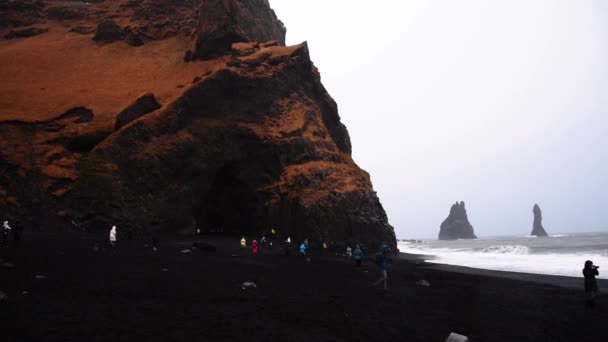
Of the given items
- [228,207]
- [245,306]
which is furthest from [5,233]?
[228,207]

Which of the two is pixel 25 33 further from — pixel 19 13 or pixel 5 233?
pixel 5 233

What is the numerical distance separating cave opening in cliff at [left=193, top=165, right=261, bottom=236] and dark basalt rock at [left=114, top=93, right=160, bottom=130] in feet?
33.7

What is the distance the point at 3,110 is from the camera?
133 feet

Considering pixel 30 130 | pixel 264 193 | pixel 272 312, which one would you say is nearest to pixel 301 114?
pixel 264 193

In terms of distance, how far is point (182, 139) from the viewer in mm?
43188

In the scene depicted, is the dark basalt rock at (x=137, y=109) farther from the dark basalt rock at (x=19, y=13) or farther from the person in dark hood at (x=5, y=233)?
the dark basalt rock at (x=19, y=13)

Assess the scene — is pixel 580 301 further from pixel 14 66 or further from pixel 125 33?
pixel 125 33

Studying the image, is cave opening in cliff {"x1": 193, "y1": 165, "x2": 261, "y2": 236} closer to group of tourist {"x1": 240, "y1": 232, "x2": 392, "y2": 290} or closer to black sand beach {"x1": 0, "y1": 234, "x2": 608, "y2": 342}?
group of tourist {"x1": 240, "y1": 232, "x2": 392, "y2": 290}

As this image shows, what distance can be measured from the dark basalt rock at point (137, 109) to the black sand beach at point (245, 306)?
23.8 meters

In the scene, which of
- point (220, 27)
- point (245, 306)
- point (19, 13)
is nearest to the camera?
point (245, 306)

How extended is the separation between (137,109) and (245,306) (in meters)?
37.1

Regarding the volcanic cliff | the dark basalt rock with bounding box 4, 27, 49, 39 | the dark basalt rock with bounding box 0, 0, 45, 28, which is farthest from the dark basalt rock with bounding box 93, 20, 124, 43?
the dark basalt rock with bounding box 0, 0, 45, 28

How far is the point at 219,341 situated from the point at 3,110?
4423 centimetres

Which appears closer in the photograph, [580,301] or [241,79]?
[580,301]
